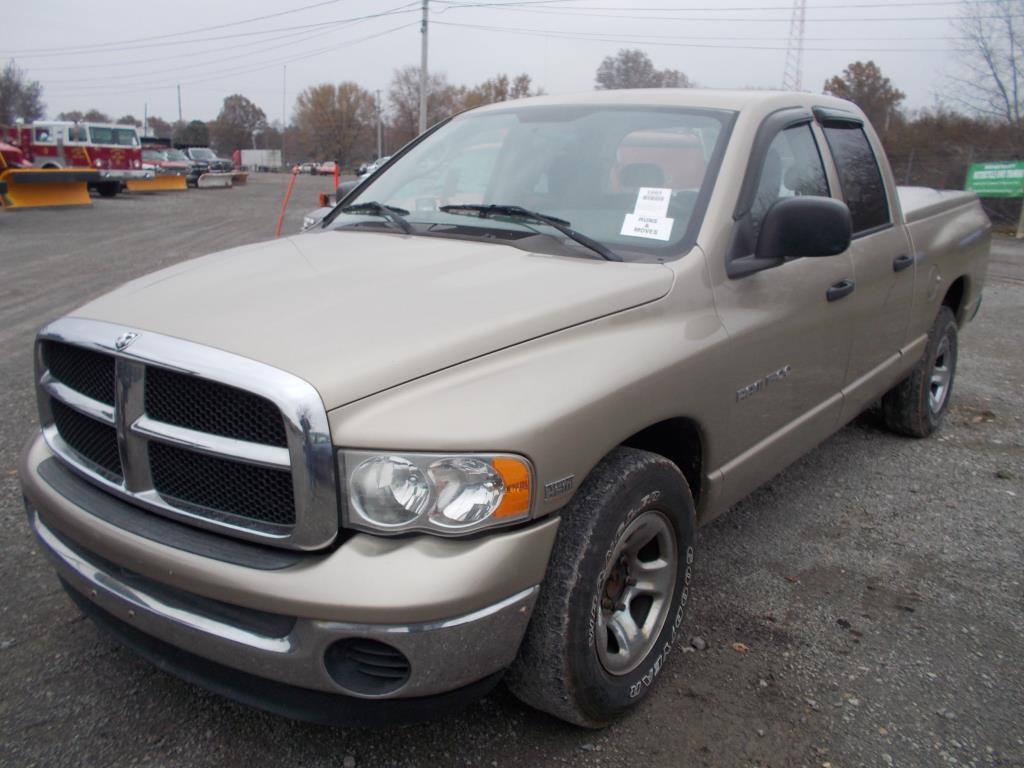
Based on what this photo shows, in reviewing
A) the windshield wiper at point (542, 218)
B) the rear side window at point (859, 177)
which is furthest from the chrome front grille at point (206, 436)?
the rear side window at point (859, 177)

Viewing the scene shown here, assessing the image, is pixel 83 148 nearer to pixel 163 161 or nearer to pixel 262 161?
pixel 163 161

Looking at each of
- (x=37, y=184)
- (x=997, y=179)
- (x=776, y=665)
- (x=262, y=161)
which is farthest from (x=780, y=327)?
(x=262, y=161)

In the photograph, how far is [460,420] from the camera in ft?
6.39

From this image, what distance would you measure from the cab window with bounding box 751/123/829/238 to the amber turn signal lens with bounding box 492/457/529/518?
148 centimetres

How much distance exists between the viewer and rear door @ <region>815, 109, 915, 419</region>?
3684 mm

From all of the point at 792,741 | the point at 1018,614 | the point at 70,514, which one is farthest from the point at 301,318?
the point at 1018,614

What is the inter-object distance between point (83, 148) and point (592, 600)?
28.8 m

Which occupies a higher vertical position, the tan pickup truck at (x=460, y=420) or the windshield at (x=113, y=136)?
the windshield at (x=113, y=136)

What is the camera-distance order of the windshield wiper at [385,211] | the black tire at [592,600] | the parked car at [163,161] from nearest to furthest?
the black tire at [592,600]
the windshield wiper at [385,211]
the parked car at [163,161]

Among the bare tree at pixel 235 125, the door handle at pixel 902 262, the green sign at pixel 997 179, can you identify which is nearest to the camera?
the door handle at pixel 902 262

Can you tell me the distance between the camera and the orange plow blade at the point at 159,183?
2763 cm

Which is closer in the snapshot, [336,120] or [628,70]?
[628,70]

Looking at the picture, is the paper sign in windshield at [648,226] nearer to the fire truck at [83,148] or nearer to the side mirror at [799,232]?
the side mirror at [799,232]

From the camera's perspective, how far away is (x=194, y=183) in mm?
33875
